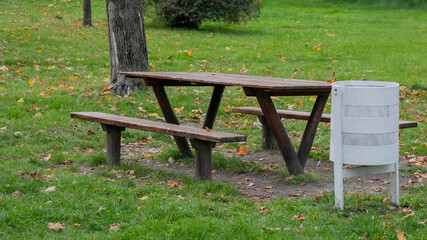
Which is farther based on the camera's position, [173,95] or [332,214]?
[173,95]

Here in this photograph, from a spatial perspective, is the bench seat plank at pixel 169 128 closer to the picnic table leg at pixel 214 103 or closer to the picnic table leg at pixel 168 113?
the picnic table leg at pixel 168 113

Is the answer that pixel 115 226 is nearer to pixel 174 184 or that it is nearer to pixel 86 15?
pixel 174 184

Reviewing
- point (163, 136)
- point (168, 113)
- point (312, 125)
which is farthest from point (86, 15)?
point (312, 125)

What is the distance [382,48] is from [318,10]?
436 inches

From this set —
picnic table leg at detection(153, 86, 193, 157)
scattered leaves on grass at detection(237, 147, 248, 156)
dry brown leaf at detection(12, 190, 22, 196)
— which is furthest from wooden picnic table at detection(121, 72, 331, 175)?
dry brown leaf at detection(12, 190, 22, 196)

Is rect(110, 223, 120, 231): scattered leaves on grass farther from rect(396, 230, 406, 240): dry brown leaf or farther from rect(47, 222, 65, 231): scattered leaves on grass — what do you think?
rect(396, 230, 406, 240): dry brown leaf

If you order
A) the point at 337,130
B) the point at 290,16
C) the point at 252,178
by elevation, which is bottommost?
the point at 252,178

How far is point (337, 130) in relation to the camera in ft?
14.3

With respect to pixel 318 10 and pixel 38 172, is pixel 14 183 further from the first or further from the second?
pixel 318 10

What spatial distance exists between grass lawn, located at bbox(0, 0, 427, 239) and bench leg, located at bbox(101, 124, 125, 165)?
0.14 metres

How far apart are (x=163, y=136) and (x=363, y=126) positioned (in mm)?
3770

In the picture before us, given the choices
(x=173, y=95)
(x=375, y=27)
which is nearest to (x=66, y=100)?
(x=173, y=95)

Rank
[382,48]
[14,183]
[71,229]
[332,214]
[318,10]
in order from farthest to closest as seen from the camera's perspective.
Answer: [318,10] → [382,48] → [14,183] → [332,214] → [71,229]

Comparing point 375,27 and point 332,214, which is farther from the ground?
point 375,27
